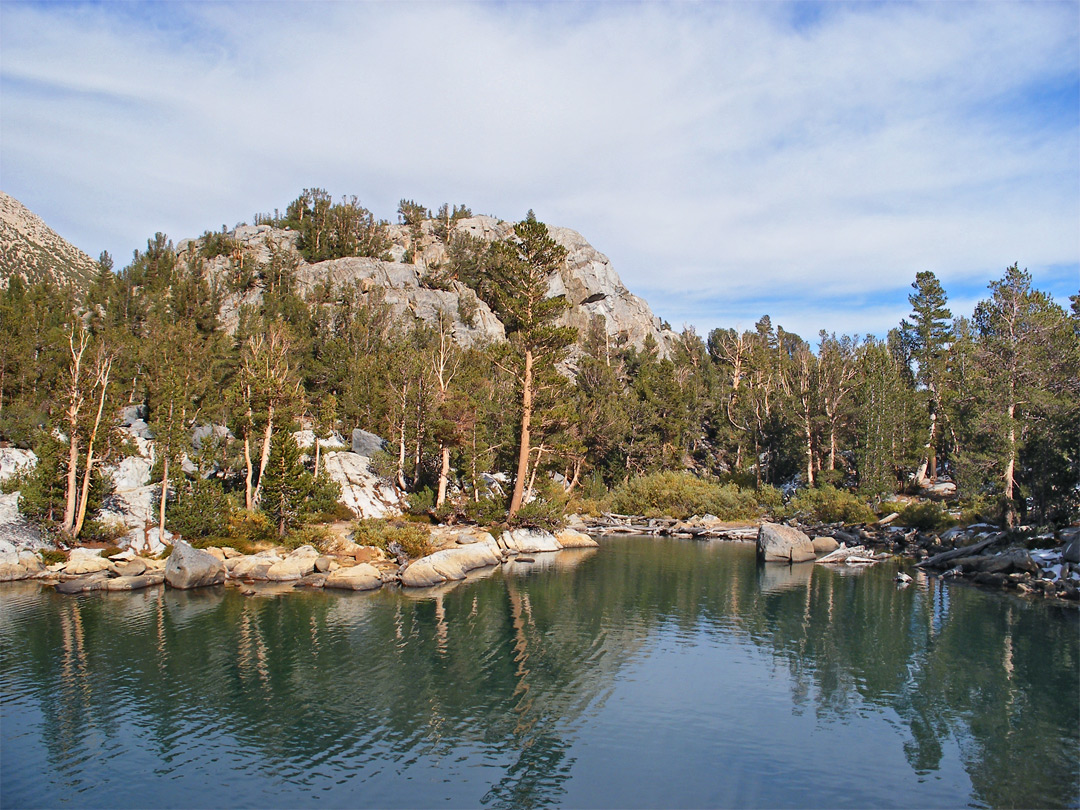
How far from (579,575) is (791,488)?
40494 mm

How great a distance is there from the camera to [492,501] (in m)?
48.1

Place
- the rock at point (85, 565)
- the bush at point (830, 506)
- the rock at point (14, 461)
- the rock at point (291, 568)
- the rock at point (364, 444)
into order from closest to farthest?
the rock at point (85, 565) → the rock at point (291, 568) → the rock at point (14, 461) → the rock at point (364, 444) → the bush at point (830, 506)

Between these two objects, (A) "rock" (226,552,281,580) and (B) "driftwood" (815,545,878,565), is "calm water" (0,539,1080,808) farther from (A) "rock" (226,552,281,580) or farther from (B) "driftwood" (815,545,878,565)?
(B) "driftwood" (815,545,878,565)

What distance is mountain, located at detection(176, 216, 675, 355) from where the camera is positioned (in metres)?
96.7

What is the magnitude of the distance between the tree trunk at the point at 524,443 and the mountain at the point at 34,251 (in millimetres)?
105894

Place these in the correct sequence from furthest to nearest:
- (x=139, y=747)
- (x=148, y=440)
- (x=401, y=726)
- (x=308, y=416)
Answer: (x=308, y=416)
(x=148, y=440)
(x=401, y=726)
(x=139, y=747)

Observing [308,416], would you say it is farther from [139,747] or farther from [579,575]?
[139,747]

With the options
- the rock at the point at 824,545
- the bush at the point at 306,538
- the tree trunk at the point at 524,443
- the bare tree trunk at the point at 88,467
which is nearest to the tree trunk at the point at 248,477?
the bush at the point at 306,538

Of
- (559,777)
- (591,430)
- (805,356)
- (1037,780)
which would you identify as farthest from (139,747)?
(805,356)

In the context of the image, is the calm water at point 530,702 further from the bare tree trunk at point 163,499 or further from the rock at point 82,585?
the bare tree trunk at point 163,499

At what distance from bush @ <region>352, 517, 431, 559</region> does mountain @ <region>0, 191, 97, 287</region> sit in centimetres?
10671

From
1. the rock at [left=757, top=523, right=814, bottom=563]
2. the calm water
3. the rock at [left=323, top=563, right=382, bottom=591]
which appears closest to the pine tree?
the rock at [left=323, top=563, right=382, bottom=591]

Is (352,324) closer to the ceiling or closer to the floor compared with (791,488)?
closer to the ceiling

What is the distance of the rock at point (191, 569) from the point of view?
3219 cm
